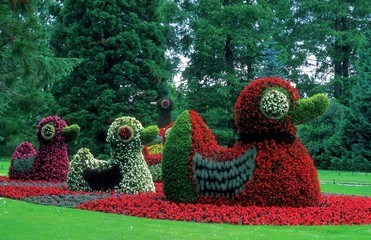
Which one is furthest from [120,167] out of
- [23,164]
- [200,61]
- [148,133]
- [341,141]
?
[200,61]

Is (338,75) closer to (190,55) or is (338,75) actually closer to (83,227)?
(190,55)

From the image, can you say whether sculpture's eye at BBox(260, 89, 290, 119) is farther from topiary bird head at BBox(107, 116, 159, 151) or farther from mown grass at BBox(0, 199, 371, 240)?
topiary bird head at BBox(107, 116, 159, 151)

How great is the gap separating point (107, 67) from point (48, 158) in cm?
1550

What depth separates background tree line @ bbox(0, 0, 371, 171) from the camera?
33188 mm

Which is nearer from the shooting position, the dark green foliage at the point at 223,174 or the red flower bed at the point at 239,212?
the red flower bed at the point at 239,212

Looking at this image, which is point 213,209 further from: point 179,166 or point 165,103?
point 165,103

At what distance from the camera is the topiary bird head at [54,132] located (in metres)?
19.2

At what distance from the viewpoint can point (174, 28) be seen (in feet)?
137

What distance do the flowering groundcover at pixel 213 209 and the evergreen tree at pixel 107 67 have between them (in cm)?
1831

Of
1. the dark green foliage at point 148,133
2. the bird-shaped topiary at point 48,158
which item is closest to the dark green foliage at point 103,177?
the dark green foliage at point 148,133

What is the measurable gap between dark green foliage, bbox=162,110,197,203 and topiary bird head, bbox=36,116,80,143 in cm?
686

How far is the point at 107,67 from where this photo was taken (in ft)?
112

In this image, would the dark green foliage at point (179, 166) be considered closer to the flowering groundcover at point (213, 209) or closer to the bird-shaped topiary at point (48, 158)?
the flowering groundcover at point (213, 209)

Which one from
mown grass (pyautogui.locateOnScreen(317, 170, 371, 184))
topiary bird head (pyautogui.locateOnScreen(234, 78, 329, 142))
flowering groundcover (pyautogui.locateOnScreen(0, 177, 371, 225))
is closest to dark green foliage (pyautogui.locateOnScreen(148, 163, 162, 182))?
flowering groundcover (pyautogui.locateOnScreen(0, 177, 371, 225))
